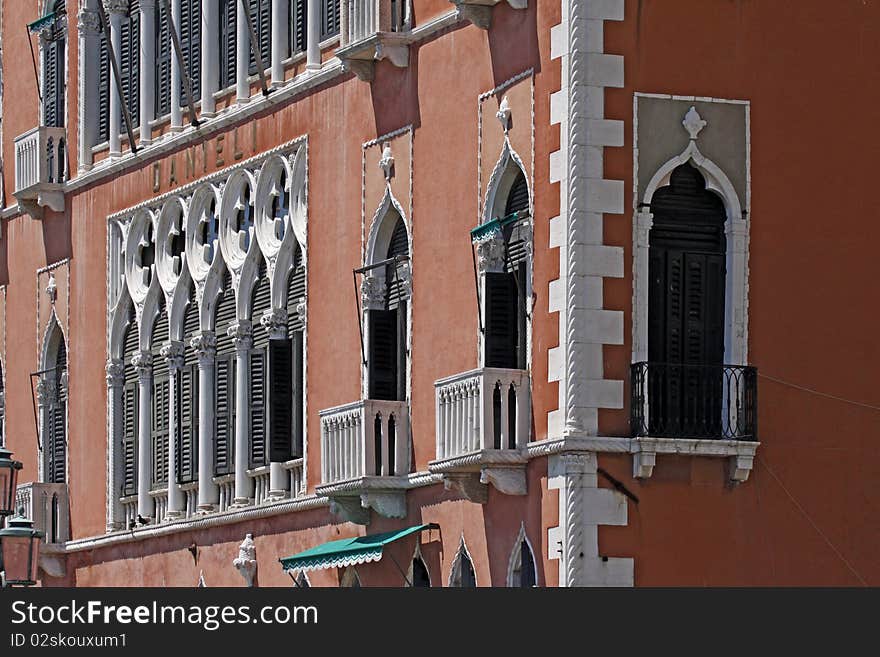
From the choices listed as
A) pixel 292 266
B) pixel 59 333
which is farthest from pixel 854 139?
pixel 59 333

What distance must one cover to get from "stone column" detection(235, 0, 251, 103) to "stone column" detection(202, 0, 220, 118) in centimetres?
61

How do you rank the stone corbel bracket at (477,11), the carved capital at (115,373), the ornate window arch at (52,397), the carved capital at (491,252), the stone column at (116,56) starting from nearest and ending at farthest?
the carved capital at (491,252)
the stone corbel bracket at (477,11)
the carved capital at (115,373)
the stone column at (116,56)
the ornate window arch at (52,397)

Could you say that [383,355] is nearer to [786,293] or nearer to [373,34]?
[373,34]

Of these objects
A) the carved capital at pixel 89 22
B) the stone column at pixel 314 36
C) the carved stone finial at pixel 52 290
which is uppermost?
the carved capital at pixel 89 22

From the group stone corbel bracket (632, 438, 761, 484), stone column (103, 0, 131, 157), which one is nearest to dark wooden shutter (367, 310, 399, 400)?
stone corbel bracket (632, 438, 761, 484)

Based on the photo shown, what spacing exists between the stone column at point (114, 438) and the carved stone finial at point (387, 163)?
798cm

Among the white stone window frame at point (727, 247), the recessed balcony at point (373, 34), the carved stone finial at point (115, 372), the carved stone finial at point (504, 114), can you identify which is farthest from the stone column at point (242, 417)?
the white stone window frame at point (727, 247)

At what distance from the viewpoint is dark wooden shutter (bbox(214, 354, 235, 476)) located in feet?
143

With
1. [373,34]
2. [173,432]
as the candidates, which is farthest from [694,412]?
[173,432]

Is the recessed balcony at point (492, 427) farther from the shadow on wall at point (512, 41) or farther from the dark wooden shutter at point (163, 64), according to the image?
the dark wooden shutter at point (163, 64)

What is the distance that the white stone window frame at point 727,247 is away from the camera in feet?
116

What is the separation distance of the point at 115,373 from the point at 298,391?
539 cm

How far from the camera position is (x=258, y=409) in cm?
4278

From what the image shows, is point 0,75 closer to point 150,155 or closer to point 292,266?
point 150,155
